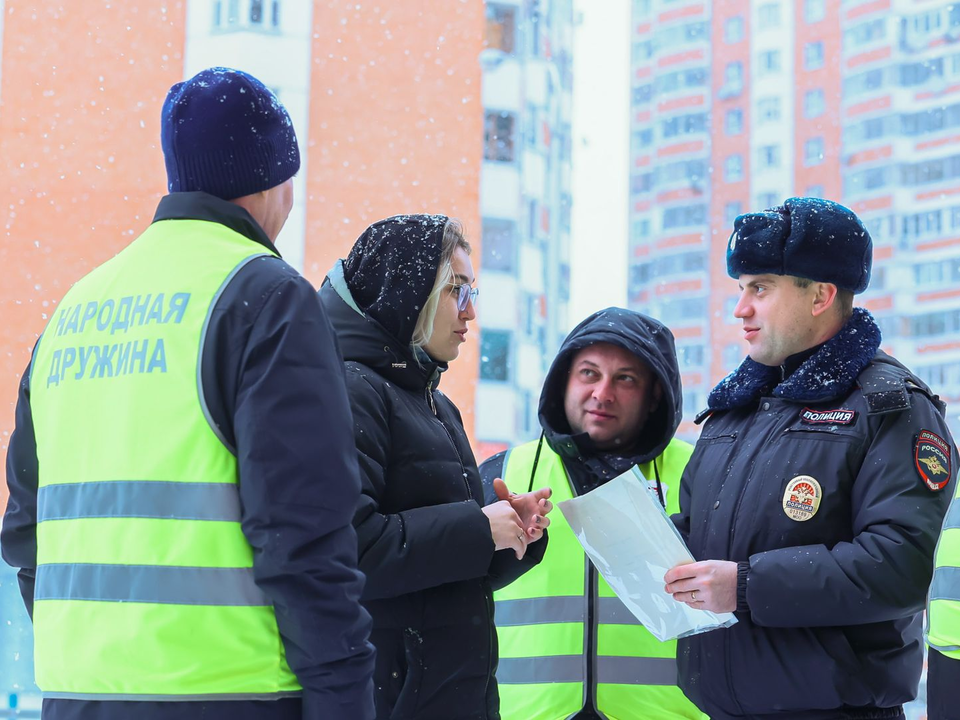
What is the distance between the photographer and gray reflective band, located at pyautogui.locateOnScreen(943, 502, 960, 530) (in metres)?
1.60

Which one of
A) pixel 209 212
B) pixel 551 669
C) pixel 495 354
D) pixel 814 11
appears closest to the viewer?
pixel 209 212

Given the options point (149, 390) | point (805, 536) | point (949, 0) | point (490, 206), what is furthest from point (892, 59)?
point (149, 390)

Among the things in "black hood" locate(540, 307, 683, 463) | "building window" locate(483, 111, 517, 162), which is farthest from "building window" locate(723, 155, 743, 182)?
"black hood" locate(540, 307, 683, 463)

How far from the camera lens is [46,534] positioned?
4.14ft

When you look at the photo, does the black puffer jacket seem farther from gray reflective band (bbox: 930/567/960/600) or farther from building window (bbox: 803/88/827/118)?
building window (bbox: 803/88/827/118)

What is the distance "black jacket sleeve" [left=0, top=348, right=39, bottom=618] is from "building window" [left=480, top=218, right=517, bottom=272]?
24.8ft

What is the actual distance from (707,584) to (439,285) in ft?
2.11

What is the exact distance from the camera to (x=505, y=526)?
1743 mm

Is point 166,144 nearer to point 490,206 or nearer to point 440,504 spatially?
point 440,504

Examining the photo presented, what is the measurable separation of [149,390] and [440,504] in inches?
25.1

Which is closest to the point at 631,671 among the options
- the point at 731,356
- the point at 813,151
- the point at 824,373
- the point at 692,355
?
the point at 824,373

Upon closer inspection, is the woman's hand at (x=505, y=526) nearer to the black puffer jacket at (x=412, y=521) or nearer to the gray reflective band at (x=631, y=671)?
the black puffer jacket at (x=412, y=521)

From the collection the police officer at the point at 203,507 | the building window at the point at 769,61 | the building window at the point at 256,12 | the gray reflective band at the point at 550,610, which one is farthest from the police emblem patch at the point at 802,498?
the building window at the point at 769,61

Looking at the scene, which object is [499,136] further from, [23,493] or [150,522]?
[150,522]
